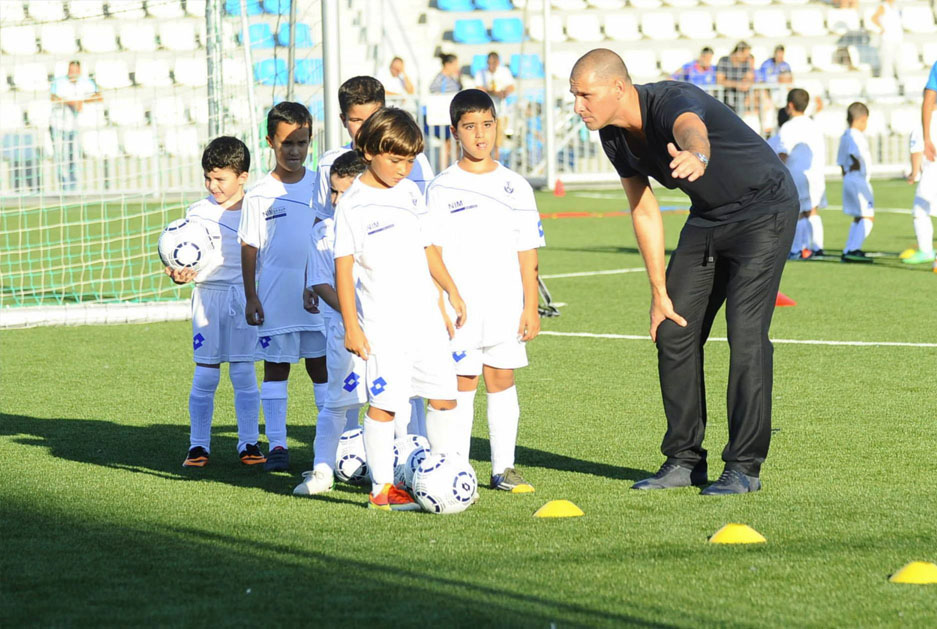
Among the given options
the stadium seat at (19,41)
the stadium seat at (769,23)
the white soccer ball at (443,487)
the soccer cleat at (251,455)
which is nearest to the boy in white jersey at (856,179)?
the soccer cleat at (251,455)

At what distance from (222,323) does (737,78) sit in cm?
2224

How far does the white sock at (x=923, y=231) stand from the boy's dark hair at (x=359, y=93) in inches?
370

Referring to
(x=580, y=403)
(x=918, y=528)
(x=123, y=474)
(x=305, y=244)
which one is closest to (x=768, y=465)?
Result: (x=918, y=528)

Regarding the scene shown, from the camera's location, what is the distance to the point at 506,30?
3086cm

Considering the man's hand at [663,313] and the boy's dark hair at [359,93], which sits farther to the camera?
the boy's dark hair at [359,93]

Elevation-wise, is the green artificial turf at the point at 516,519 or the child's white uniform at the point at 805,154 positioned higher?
the child's white uniform at the point at 805,154

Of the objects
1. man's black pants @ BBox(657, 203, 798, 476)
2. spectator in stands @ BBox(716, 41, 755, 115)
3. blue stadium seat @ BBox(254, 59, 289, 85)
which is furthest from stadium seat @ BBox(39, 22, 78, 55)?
man's black pants @ BBox(657, 203, 798, 476)

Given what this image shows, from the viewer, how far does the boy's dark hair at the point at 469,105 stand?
5750 mm

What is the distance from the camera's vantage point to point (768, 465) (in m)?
6.12

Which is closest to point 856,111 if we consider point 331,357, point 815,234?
point 815,234

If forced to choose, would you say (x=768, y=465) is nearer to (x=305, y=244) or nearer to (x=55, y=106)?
(x=305, y=244)

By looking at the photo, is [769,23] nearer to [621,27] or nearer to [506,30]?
[621,27]

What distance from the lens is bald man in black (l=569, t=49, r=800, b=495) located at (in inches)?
214

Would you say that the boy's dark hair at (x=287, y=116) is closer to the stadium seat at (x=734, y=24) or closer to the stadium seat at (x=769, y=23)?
the stadium seat at (x=734, y=24)
